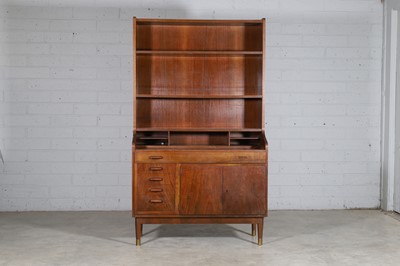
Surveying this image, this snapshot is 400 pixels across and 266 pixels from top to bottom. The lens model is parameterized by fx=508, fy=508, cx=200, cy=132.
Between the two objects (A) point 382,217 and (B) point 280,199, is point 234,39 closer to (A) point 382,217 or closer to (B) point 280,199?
(B) point 280,199

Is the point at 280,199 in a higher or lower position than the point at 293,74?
lower

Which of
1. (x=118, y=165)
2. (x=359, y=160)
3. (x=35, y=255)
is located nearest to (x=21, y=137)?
(x=118, y=165)

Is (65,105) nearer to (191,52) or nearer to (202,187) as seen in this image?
(191,52)

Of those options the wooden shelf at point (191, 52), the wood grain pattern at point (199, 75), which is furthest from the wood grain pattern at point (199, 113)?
the wooden shelf at point (191, 52)

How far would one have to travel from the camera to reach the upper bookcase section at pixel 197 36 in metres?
4.96

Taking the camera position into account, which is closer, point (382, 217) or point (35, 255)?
point (35, 255)

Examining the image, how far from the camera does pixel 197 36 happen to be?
16.6 ft

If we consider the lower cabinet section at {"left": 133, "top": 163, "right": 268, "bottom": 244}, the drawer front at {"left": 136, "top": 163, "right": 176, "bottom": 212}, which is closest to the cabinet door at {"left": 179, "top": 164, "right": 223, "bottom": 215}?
the lower cabinet section at {"left": 133, "top": 163, "right": 268, "bottom": 244}

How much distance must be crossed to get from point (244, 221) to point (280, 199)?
161cm

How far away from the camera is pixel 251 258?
12.9 ft

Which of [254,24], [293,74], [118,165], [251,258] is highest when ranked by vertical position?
[254,24]

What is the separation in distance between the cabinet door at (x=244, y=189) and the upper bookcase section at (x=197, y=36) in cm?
124

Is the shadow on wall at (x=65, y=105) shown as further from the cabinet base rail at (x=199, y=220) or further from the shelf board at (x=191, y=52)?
the cabinet base rail at (x=199, y=220)

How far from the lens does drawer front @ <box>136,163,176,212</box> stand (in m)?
4.36
